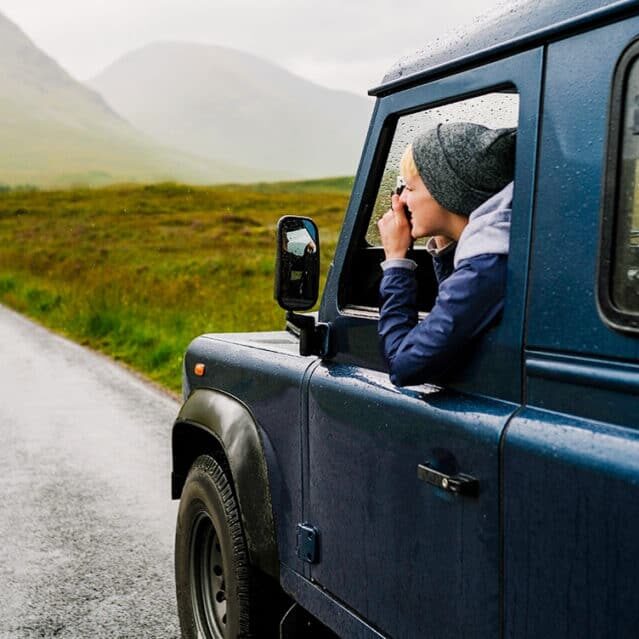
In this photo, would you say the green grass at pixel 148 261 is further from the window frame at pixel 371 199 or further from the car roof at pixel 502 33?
the car roof at pixel 502 33

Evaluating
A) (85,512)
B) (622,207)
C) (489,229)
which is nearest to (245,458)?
(489,229)

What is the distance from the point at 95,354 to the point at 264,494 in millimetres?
12139

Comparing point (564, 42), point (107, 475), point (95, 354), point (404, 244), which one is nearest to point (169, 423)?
point (107, 475)

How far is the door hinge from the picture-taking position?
2.85 m

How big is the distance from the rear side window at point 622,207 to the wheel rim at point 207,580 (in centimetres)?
205

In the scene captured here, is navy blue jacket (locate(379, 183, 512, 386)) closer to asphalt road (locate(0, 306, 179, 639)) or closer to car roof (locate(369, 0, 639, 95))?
car roof (locate(369, 0, 639, 95))

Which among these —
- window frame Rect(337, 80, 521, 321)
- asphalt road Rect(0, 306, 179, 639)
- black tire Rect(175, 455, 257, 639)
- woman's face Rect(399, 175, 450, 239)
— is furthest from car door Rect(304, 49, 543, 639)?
asphalt road Rect(0, 306, 179, 639)

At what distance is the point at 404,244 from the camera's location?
2.50m

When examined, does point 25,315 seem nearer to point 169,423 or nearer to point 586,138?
point 169,423

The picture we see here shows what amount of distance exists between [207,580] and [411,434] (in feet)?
5.29

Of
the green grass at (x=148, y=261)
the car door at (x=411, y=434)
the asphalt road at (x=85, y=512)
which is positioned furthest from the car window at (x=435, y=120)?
the asphalt road at (x=85, y=512)

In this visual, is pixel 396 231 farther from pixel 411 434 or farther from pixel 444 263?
pixel 411 434

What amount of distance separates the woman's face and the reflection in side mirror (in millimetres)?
429

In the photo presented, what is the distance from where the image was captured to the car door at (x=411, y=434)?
6.91 feet
